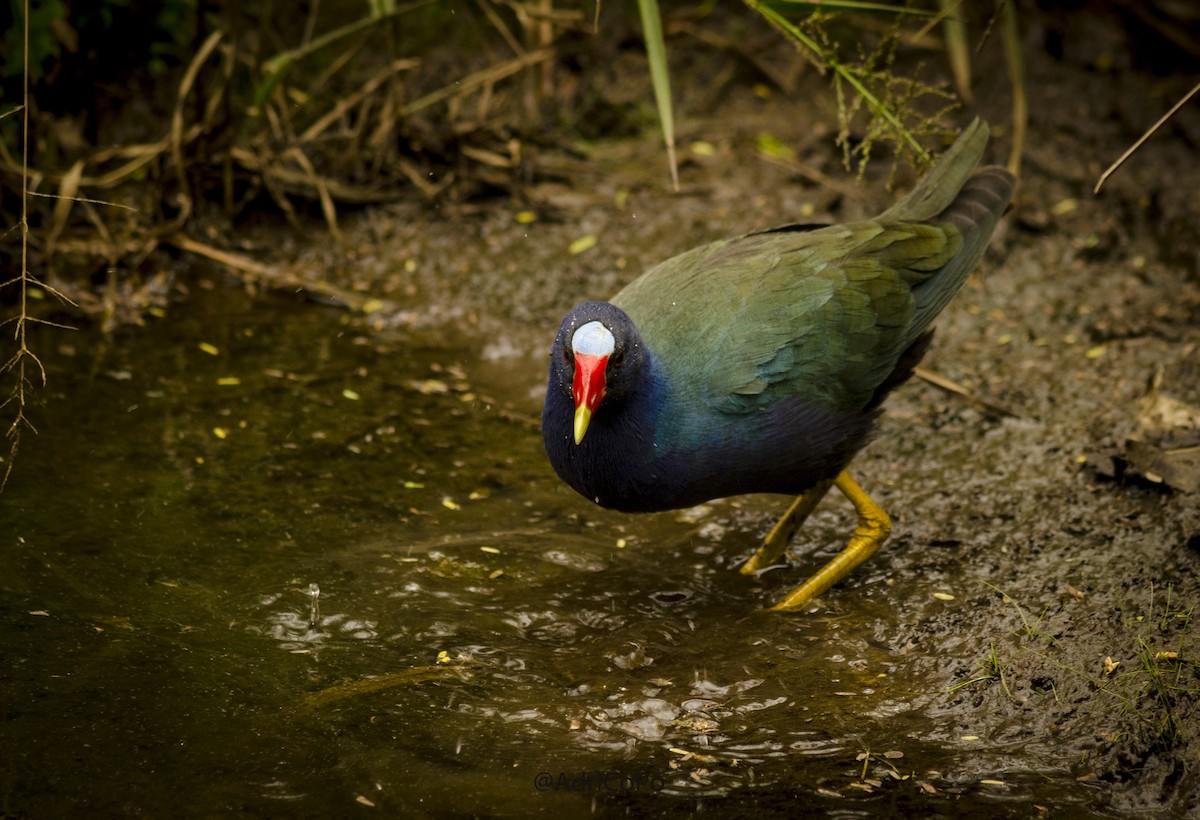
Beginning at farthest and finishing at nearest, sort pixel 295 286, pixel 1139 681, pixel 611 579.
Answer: pixel 295 286, pixel 611 579, pixel 1139 681

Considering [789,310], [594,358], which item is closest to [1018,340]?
[789,310]

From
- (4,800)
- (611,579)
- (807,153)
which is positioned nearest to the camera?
(4,800)

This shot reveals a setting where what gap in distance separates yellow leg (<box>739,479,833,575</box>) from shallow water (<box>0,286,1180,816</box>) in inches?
3.5

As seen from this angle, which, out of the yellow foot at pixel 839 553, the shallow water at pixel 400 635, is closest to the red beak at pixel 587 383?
the shallow water at pixel 400 635

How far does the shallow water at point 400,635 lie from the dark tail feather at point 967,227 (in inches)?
36.0

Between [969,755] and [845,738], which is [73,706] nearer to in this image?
[845,738]

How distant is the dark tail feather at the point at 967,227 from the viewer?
4.00 m

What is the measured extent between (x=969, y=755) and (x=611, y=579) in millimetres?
1318

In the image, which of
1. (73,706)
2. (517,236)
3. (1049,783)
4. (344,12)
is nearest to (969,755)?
(1049,783)

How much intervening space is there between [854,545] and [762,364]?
0.82 metres

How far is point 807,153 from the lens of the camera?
20.7 ft

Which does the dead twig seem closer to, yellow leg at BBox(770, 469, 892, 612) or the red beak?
yellow leg at BBox(770, 469, 892, 612)

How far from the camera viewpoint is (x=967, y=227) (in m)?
4.15

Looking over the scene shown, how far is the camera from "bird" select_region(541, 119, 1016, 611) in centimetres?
347
